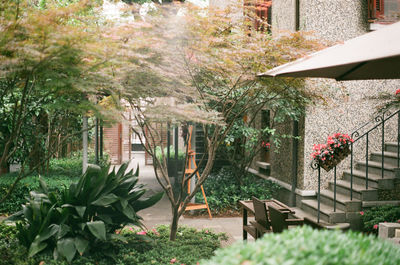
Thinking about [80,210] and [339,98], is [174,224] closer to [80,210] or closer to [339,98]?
[80,210]

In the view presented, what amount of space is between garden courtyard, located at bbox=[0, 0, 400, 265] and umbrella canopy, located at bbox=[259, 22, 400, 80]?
0.06ft

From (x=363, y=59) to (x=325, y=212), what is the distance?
4678 mm

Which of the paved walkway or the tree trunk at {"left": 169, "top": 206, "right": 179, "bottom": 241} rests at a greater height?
the tree trunk at {"left": 169, "top": 206, "right": 179, "bottom": 241}

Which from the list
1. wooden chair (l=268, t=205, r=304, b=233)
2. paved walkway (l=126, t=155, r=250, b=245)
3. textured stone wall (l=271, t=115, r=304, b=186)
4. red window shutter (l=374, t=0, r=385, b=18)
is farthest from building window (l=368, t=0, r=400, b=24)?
wooden chair (l=268, t=205, r=304, b=233)

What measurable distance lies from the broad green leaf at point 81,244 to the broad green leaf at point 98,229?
160mm

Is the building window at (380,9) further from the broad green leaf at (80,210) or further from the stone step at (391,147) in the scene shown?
the broad green leaf at (80,210)

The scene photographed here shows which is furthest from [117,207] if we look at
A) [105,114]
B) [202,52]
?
[202,52]

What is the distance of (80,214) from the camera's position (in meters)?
4.32

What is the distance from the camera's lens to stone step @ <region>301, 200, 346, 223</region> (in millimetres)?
6707

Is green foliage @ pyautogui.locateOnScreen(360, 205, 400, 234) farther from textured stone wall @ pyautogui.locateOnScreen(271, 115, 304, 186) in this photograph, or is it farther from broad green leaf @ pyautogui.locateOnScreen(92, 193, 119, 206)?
broad green leaf @ pyautogui.locateOnScreen(92, 193, 119, 206)

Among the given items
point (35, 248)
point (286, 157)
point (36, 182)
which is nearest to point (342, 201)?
point (286, 157)

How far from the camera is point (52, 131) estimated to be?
9.49m

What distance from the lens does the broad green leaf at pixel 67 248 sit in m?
4.14

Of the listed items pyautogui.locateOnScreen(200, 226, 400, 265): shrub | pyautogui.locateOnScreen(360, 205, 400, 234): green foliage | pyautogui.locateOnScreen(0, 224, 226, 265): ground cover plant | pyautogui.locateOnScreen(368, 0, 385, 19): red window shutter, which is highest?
pyautogui.locateOnScreen(368, 0, 385, 19): red window shutter
